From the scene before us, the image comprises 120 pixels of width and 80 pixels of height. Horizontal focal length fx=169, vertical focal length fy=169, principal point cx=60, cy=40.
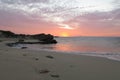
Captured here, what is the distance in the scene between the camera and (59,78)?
6340 mm

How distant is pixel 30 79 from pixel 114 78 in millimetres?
3421

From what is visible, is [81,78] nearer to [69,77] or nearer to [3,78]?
[69,77]

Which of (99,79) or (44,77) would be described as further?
(99,79)

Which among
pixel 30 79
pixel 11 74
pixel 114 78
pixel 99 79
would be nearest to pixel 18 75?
pixel 11 74

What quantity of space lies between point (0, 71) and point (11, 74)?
602 mm

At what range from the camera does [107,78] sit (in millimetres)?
6887

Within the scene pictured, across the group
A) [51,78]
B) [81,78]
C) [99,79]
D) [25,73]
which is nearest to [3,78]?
[25,73]

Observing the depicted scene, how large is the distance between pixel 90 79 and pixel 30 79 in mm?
2329

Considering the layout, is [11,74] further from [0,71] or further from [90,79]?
[90,79]

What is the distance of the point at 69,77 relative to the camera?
21.9 feet

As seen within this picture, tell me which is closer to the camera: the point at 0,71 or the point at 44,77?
the point at 44,77

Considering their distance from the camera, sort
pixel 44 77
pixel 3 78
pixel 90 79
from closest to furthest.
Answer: pixel 3 78 < pixel 44 77 < pixel 90 79

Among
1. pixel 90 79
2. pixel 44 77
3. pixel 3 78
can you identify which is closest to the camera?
pixel 3 78

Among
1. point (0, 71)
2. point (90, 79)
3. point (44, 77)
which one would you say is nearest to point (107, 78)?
point (90, 79)
